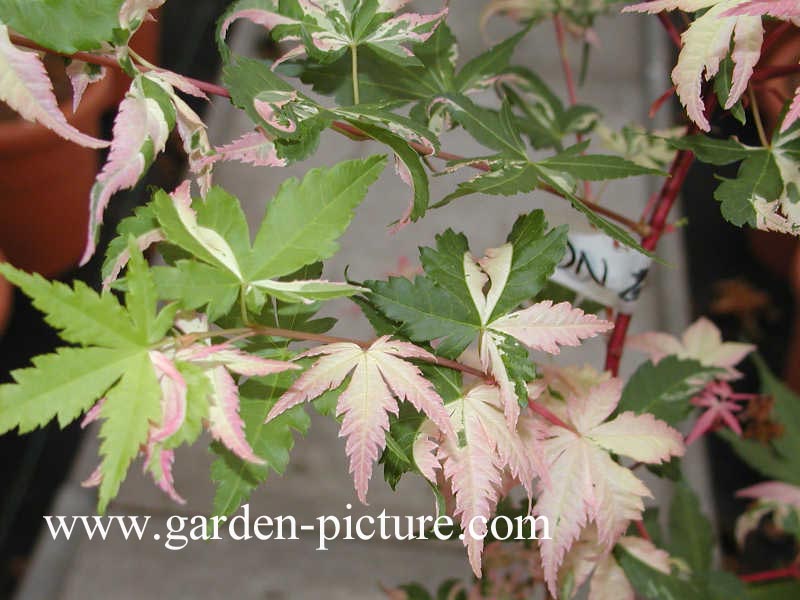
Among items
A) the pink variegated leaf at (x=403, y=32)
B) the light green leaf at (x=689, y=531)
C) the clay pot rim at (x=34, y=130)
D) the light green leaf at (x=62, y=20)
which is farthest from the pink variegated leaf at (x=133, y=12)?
the clay pot rim at (x=34, y=130)

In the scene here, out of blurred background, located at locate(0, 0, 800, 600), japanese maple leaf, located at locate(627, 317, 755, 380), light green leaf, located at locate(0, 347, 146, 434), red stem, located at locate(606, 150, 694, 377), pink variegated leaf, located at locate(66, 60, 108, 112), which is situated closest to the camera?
light green leaf, located at locate(0, 347, 146, 434)

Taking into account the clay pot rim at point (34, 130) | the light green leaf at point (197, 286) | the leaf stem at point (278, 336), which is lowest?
the leaf stem at point (278, 336)

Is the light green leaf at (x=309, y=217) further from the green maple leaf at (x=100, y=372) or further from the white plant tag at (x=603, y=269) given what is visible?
the white plant tag at (x=603, y=269)

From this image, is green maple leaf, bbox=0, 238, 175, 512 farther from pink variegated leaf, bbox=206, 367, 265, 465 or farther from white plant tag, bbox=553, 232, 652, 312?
white plant tag, bbox=553, 232, 652, 312

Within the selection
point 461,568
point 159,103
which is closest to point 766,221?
point 159,103

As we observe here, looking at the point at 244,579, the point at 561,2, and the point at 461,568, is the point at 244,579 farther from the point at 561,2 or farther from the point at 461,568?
the point at 561,2

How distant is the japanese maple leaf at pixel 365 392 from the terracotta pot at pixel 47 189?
0.99 m

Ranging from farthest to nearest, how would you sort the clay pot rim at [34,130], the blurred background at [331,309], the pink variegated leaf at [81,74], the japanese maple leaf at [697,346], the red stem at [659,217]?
the clay pot rim at [34,130] < the blurred background at [331,309] < the japanese maple leaf at [697,346] < the red stem at [659,217] < the pink variegated leaf at [81,74]

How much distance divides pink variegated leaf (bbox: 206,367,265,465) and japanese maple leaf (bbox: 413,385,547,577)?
100 mm

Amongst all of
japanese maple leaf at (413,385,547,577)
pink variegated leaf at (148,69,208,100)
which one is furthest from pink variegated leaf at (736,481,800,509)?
pink variegated leaf at (148,69,208,100)

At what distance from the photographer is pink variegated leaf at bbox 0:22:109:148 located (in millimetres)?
383

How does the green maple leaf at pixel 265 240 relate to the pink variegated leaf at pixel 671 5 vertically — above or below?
below

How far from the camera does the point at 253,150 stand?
0.45 metres

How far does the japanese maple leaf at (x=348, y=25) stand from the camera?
0.48 metres
